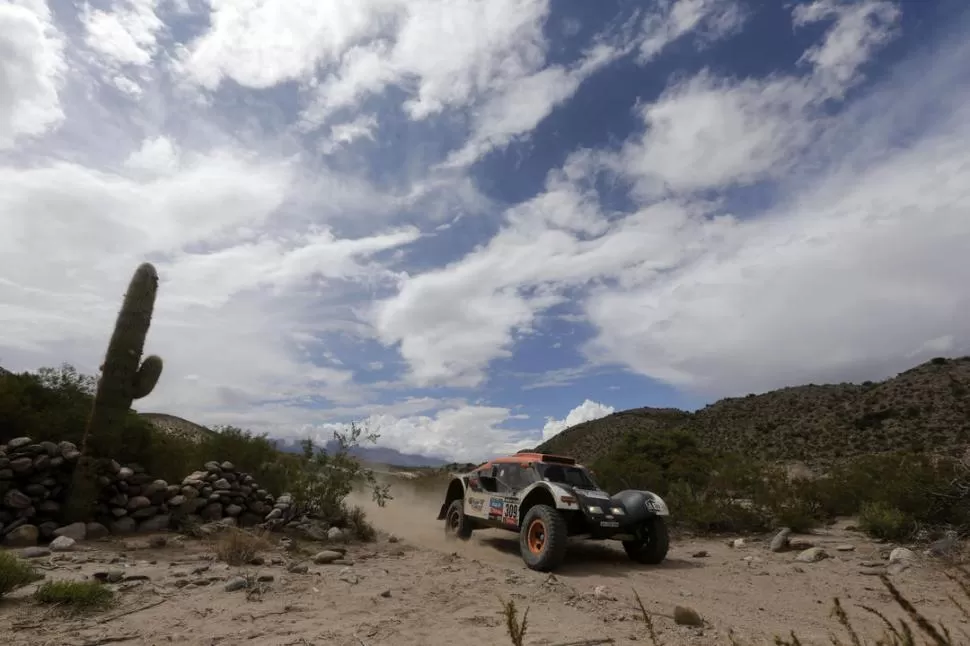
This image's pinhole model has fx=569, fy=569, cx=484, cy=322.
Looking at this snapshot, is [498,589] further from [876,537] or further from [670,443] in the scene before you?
[670,443]

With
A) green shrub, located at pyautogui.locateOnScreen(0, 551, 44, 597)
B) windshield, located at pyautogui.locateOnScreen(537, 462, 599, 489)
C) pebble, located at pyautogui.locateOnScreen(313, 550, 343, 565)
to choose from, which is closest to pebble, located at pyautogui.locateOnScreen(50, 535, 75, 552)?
green shrub, located at pyautogui.locateOnScreen(0, 551, 44, 597)

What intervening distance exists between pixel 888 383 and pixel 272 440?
41.4 metres

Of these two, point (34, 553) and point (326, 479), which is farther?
point (326, 479)

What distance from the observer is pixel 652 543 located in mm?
9039

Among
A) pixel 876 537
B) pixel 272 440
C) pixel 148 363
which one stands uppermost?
pixel 148 363

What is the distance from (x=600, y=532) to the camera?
866 cm

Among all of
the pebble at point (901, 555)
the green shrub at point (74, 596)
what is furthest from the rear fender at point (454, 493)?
the pebble at point (901, 555)

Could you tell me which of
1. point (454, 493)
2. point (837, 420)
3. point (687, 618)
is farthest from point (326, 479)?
point (837, 420)

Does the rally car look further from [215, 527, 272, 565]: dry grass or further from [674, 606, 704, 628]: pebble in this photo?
[215, 527, 272, 565]: dry grass

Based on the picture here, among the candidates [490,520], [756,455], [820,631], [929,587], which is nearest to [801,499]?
[929,587]

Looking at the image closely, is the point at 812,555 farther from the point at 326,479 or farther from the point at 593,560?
the point at 326,479

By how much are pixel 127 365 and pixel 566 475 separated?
8.74 m

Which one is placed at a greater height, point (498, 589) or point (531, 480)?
point (531, 480)

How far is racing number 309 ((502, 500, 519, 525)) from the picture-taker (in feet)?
31.5
